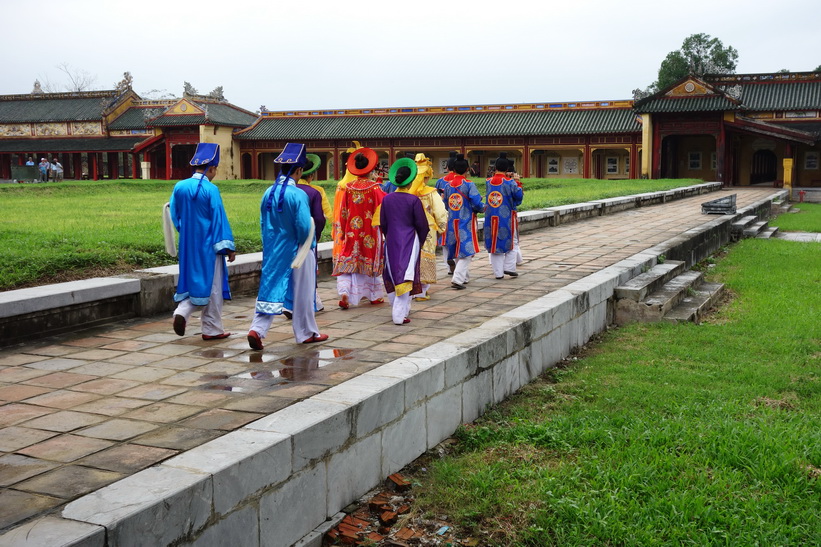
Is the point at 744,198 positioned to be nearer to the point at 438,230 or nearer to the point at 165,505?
the point at 438,230

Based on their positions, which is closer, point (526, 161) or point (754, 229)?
point (754, 229)

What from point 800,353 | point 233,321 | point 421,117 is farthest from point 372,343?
point 421,117

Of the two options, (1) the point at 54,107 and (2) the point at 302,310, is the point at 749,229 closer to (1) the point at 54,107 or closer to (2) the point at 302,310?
(2) the point at 302,310

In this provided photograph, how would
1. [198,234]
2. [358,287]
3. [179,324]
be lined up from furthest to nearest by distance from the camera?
[358,287], [198,234], [179,324]

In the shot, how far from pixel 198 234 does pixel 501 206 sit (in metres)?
4.16

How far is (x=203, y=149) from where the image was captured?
6.09 metres

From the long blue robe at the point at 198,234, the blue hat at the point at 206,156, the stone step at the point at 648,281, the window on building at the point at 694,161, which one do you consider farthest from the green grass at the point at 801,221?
the long blue robe at the point at 198,234

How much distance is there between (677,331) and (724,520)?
156 inches

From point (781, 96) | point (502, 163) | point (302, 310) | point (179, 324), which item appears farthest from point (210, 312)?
point (781, 96)

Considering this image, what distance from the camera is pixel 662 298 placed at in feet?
26.6

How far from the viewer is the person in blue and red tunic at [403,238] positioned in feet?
20.8

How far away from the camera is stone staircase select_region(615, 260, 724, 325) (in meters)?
7.88

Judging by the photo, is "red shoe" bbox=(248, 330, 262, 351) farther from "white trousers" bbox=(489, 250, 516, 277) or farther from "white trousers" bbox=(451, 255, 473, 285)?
"white trousers" bbox=(489, 250, 516, 277)

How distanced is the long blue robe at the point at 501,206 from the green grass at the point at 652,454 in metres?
2.51
